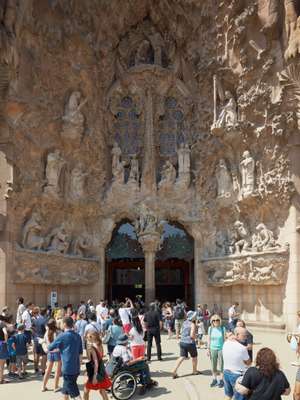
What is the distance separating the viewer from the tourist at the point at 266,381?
464 centimetres

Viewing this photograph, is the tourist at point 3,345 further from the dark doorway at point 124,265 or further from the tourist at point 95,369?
the dark doorway at point 124,265

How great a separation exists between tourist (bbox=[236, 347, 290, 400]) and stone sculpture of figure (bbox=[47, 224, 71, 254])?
1670cm

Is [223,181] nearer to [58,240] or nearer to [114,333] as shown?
[58,240]

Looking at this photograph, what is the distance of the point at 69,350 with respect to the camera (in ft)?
24.8

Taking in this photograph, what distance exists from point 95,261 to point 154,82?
8906 mm

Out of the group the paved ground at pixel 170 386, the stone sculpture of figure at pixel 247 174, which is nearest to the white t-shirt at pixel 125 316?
the paved ground at pixel 170 386

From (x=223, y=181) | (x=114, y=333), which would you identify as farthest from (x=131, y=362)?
(x=223, y=181)

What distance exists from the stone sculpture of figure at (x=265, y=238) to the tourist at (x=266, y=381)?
14.9m

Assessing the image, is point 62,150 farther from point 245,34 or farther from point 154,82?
point 245,34

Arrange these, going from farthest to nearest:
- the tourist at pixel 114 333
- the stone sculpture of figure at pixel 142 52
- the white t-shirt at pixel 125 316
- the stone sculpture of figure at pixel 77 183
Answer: the stone sculpture of figure at pixel 142 52, the stone sculpture of figure at pixel 77 183, the white t-shirt at pixel 125 316, the tourist at pixel 114 333

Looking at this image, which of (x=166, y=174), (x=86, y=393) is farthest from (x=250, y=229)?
(x=86, y=393)

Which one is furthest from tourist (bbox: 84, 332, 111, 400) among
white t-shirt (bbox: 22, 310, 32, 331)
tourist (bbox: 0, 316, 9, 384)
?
white t-shirt (bbox: 22, 310, 32, 331)

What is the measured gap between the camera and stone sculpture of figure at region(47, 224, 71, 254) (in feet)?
68.7

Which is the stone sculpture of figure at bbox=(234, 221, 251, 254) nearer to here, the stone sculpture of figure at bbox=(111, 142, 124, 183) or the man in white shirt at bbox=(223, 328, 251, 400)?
the stone sculpture of figure at bbox=(111, 142, 124, 183)
